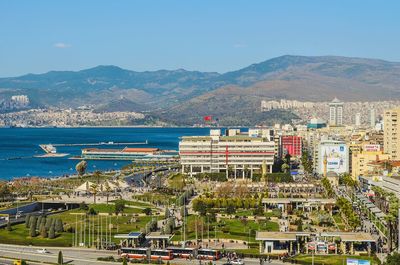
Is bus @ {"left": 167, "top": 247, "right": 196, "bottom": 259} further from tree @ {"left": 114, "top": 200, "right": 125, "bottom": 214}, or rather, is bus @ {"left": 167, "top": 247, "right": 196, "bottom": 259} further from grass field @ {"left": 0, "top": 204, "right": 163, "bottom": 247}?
tree @ {"left": 114, "top": 200, "right": 125, "bottom": 214}

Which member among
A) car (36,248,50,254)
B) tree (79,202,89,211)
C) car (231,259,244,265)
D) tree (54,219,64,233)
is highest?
tree (54,219,64,233)

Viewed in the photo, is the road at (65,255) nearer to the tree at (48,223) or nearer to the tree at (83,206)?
the tree at (48,223)

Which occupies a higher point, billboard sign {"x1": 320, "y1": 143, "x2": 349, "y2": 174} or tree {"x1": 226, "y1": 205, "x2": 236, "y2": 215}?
billboard sign {"x1": 320, "y1": 143, "x2": 349, "y2": 174}

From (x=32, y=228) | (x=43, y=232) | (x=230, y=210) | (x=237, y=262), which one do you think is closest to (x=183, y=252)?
(x=237, y=262)

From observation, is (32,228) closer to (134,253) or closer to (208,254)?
(134,253)

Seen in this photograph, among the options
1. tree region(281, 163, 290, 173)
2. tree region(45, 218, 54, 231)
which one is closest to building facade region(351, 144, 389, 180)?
tree region(281, 163, 290, 173)
